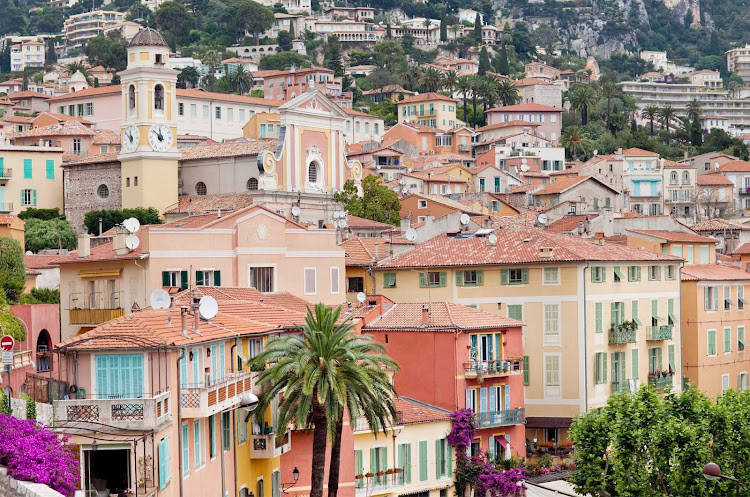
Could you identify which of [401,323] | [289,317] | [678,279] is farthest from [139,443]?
[678,279]

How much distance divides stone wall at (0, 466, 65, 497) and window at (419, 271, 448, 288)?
115 ft

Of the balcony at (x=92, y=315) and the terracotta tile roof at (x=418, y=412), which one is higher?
the balcony at (x=92, y=315)

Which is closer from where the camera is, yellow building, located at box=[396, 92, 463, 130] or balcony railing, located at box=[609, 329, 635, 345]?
balcony railing, located at box=[609, 329, 635, 345]

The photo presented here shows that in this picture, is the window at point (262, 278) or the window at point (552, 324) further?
the window at point (552, 324)

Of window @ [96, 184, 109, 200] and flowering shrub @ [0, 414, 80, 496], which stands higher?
window @ [96, 184, 109, 200]

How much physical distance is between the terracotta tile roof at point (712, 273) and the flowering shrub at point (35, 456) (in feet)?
142

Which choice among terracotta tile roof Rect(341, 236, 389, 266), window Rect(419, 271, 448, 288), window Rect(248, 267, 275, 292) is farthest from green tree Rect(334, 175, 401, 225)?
window Rect(248, 267, 275, 292)

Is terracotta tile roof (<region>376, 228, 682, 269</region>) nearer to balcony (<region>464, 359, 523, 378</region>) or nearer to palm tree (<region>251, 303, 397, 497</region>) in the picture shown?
balcony (<region>464, 359, 523, 378</region>)

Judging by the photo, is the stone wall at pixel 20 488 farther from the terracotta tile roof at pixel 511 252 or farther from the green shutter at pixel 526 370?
the terracotta tile roof at pixel 511 252

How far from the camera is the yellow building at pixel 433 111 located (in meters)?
164

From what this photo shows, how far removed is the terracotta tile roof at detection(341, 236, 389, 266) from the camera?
63441 millimetres

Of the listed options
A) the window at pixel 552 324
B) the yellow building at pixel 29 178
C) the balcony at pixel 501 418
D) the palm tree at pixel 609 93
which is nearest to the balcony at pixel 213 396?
the balcony at pixel 501 418

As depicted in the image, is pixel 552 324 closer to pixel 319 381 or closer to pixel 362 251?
pixel 362 251

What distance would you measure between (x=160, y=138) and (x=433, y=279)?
33.4m
